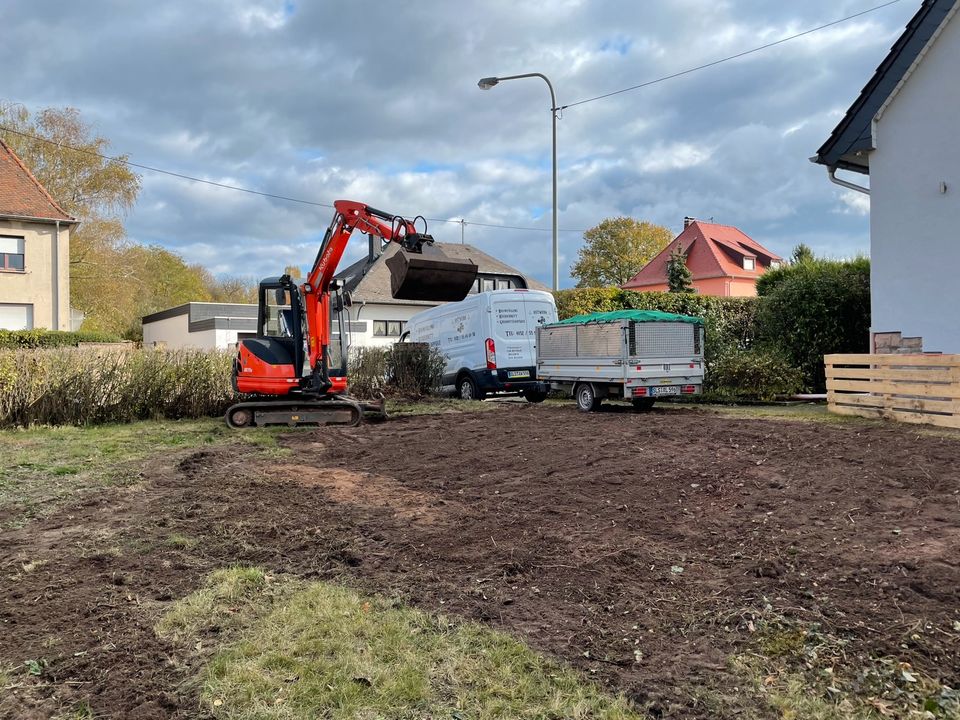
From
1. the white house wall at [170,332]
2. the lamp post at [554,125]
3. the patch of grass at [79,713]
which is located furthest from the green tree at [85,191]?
the patch of grass at [79,713]

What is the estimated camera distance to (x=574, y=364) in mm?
15023

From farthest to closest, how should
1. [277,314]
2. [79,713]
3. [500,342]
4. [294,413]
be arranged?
[500,342] → [277,314] → [294,413] → [79,713]

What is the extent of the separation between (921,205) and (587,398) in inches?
295

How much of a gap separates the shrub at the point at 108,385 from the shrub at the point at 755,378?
448 inches

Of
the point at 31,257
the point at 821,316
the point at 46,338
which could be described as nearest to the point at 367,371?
the point at 821,316

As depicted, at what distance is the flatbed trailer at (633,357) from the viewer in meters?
13.8

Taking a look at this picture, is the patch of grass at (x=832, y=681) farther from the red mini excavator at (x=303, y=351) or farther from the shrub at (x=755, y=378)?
the shrub at (x=755, y=378)

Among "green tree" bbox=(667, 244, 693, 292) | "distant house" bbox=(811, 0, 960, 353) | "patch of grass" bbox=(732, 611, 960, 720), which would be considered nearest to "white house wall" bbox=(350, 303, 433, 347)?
"green tree" bbox=(667, 244, 693, 292)

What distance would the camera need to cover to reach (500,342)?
55.5 feet

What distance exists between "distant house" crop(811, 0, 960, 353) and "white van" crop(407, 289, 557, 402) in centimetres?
737

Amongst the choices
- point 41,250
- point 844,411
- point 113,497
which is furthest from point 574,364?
point 41,250

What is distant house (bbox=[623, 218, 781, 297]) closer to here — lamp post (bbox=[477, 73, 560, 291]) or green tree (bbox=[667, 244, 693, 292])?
green tree (bbox=[667, 244, 693, 292])

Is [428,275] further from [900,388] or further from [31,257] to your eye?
[31,257]

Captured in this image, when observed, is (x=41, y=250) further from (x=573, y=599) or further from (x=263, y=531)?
(x=573, y=599)
